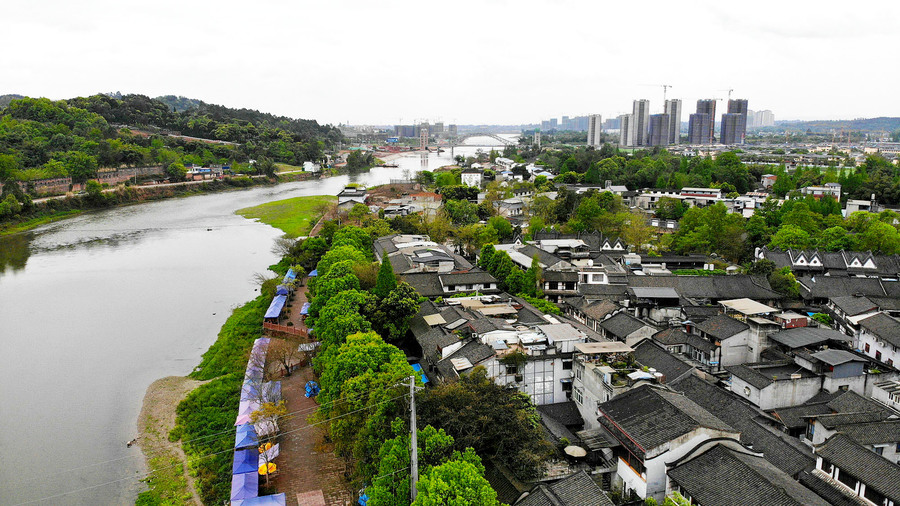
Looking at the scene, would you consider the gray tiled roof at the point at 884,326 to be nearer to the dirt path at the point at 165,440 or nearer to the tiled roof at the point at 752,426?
the tiled roof at the point at 752,426

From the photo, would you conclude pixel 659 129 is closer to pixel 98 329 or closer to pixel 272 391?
pixel 98 329

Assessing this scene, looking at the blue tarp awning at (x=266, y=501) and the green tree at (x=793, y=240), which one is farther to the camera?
the green tree at (x=793, y=240)

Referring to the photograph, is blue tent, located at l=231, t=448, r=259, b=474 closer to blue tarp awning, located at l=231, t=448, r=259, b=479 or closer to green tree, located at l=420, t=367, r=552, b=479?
blue tarp awning, located at l=231, t=448, r=259, b=479

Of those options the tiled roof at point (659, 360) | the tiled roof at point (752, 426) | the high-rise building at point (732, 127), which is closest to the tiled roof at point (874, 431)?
the tiled roof at point (752, 426)

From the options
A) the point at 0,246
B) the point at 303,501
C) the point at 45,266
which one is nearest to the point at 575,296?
the point at 303,501

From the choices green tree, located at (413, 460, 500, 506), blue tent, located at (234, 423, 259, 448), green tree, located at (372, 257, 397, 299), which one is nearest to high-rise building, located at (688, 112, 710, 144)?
green tree, located at (372, 257, 397, 299)

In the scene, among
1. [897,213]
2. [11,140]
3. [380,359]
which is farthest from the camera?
[11,140]

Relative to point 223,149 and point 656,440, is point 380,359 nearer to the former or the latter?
point 656,440
